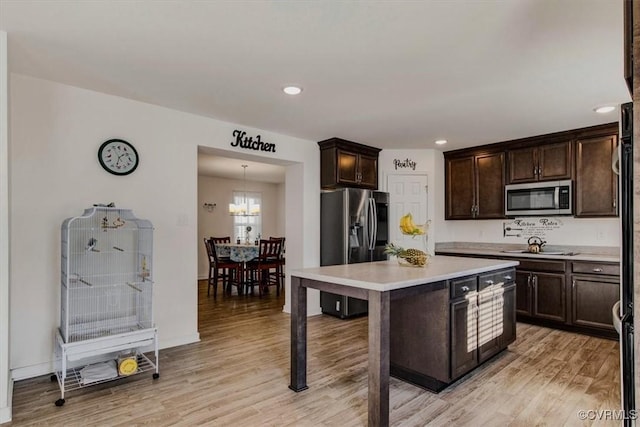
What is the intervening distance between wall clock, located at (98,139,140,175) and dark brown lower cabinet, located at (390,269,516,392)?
2660mm

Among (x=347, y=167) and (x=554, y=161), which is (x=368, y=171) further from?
(x=554, y=161)

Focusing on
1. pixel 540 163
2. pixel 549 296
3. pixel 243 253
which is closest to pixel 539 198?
pixel 540 163

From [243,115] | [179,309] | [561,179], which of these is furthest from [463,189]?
[179,309]

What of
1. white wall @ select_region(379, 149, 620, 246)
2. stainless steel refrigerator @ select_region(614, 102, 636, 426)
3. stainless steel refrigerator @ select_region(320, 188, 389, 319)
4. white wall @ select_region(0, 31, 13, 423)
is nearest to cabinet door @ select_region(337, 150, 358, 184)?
stainless steel refrigerator @ select_region(320, 188, 389, 319)

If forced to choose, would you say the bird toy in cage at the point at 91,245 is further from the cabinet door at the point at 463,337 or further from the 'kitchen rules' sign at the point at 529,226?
the 'kitchen rules' sign at the point at 529,226

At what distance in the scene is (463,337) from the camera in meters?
2.72

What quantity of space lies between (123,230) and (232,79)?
1.66 m

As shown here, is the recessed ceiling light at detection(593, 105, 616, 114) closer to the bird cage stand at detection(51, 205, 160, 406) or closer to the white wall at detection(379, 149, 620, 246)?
the white wall at detection(379, 149, 620, 246)

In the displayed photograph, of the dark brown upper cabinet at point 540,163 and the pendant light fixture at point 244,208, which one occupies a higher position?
the dark brown upper cabinet at point 540,163

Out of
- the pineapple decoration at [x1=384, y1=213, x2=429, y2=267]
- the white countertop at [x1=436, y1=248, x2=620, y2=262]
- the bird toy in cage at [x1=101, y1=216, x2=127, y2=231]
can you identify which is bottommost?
the white countertop at [x1=436, y1=248, x2=620, y2=262]

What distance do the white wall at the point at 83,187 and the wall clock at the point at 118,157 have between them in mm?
54

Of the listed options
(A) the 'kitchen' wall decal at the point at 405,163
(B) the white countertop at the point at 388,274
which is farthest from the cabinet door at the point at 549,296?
(A) the 'kitchen' wall decal at the point at 405,163

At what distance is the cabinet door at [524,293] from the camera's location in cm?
434

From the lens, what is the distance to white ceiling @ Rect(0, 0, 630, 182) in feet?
6.29
